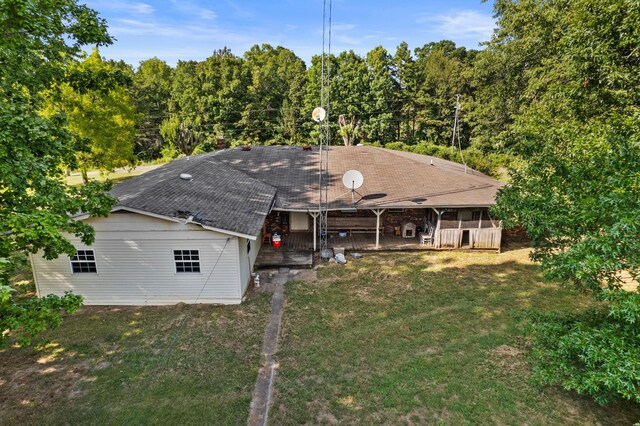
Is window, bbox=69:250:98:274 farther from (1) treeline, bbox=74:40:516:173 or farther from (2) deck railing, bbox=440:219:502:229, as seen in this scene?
(1) treeline, bbox=74:40:516:173

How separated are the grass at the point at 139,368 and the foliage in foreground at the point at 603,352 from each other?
6.31 metres

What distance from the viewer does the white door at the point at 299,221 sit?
1902cm

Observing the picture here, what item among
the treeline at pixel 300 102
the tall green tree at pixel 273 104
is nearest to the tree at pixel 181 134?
the treeline at pixel 300 102

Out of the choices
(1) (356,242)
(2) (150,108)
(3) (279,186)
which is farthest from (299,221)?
(2) (150,108)

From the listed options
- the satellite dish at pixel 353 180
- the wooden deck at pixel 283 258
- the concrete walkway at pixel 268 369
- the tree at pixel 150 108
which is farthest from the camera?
the tree at pixel 150 108

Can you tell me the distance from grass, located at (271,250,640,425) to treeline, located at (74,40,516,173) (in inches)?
1120

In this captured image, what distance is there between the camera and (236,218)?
12.6 meters

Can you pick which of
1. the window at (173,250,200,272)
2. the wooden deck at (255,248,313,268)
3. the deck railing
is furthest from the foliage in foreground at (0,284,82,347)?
the deck railing

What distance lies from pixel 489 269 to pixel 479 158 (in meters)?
18.9

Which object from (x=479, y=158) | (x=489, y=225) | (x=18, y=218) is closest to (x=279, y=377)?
(x=18, y=218)

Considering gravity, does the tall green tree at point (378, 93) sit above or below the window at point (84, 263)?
above

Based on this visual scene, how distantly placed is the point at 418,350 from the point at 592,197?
5.47m

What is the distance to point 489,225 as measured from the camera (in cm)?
1692

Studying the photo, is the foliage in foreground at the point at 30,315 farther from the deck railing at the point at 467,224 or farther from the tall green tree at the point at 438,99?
the tall green tree at the point at 438,99
